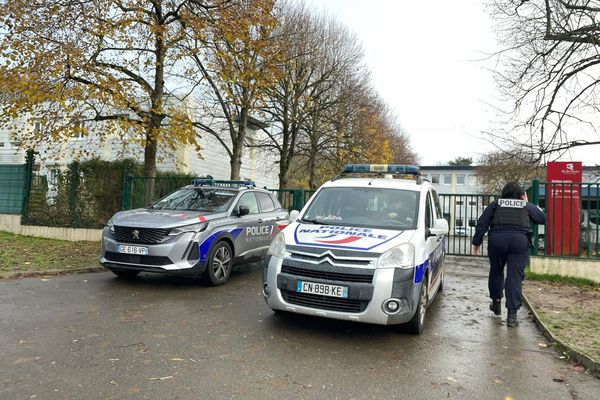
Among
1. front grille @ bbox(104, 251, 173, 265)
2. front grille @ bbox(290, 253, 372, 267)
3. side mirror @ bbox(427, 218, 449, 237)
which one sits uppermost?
side mirror @ bbox(427, 218, 449, 237)

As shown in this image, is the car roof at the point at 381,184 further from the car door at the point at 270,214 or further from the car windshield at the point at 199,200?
the car door at the point at 270,214

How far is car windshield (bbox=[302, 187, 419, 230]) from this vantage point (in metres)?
5.51

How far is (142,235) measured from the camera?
6887mm

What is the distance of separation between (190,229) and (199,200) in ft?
4.35

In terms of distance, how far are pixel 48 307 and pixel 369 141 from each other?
782 inches

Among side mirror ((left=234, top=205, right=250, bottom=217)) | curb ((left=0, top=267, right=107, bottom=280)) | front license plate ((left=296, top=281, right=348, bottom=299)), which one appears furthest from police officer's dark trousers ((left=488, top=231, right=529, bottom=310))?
curb ((left=0, top=267, right=107, bottom=280))

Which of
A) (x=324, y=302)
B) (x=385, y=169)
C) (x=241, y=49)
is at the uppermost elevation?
(x=241, y=49)

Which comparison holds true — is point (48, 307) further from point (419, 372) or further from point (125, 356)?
point (419, 372)

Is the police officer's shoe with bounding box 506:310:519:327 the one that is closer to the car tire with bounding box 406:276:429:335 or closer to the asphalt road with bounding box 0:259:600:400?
the asphalt road with bounding box 0:259:600:400

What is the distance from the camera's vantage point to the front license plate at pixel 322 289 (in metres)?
4.56

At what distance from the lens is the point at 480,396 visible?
11.5 feet

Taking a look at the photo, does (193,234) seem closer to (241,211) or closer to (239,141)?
(241,211)

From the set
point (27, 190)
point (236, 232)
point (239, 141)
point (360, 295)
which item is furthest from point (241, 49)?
point (360, 295)

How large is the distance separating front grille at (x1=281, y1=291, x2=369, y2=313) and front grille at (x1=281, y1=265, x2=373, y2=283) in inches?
8.1
